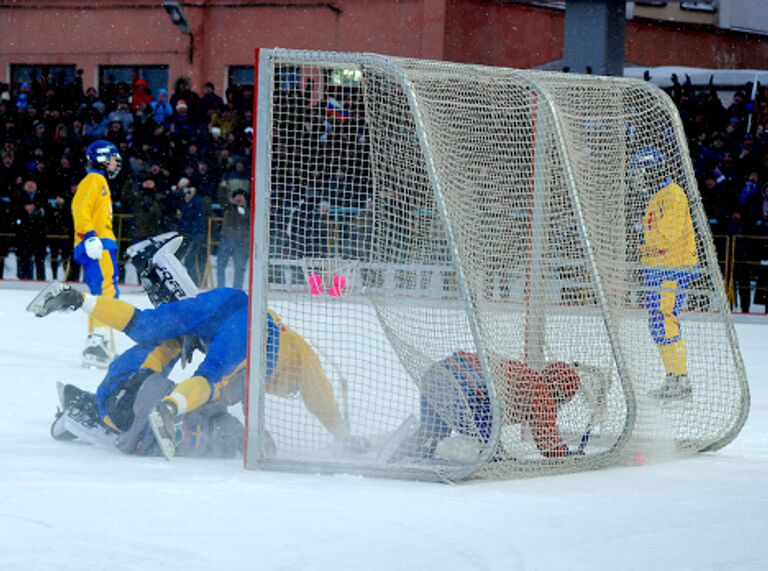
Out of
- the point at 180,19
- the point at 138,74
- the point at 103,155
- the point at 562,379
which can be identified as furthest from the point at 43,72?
the point at 562,379

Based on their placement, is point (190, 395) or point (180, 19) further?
point (180, 19)

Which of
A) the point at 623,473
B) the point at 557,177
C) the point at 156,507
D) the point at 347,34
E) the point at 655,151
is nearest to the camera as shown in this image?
the point at 156,507

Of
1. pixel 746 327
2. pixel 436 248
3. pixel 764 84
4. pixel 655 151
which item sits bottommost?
pixel 746 327

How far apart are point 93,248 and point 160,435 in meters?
3.56

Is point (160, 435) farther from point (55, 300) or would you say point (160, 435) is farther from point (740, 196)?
point (740, 196)

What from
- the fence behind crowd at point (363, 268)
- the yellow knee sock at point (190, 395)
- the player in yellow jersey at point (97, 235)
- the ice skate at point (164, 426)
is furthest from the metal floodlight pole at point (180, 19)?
the ice skate at point (164, 426)

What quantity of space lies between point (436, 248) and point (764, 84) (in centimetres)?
1520

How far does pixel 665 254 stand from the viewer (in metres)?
6.57

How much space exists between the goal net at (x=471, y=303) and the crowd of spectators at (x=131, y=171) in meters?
9.96

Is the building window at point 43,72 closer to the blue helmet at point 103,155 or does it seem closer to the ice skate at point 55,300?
the blue helmet at point 103,155

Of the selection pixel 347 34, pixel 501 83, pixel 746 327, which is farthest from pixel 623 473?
pixel 347 34

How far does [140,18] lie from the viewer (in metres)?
24.5

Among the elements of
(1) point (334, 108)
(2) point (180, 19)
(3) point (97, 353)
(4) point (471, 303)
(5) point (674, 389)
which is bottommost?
(3) point (97, 353)

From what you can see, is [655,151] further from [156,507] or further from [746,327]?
[746,327]
